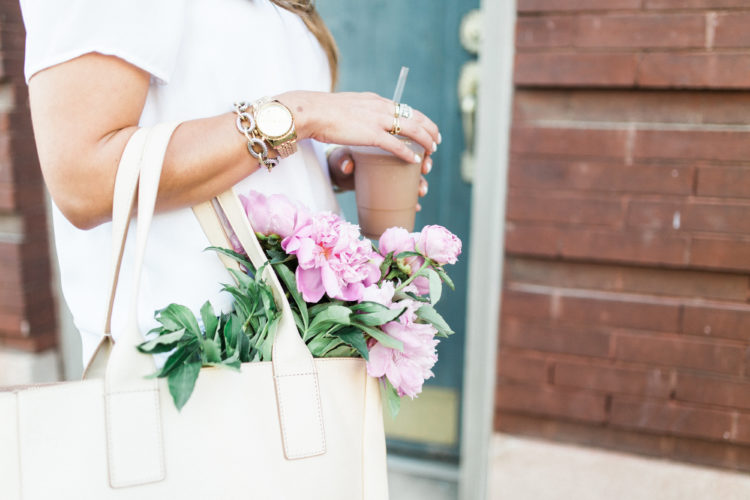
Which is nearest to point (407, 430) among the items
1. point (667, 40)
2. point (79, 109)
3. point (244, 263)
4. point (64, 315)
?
point (64, 315)

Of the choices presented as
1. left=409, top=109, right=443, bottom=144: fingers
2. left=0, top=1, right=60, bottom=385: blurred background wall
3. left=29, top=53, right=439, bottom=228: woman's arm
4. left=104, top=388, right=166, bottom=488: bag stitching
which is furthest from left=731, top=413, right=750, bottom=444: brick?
left=0, top=1, right=60, bottom=385: blurred background wall

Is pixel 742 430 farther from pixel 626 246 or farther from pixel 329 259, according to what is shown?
pixel 329 259

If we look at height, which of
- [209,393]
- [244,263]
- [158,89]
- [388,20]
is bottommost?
[209,393]

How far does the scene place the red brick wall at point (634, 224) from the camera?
6.03 ft

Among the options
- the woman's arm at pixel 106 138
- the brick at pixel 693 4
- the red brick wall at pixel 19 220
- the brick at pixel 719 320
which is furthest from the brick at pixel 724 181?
the red brick wall at pixel 19 220

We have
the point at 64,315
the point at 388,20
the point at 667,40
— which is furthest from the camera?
the point at 64,315

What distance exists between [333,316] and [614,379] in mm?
1486

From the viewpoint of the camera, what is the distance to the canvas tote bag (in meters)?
0.75

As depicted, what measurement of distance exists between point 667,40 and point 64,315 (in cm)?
257

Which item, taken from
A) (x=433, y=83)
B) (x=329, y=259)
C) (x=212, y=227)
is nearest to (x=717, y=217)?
(x=433, y=83)

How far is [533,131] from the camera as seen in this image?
1.99 metres

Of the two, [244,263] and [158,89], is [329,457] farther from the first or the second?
[158,89]

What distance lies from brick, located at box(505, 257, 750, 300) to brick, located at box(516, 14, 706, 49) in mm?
696

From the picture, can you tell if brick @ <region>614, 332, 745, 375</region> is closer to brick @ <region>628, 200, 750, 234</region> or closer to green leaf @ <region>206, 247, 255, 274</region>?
brick @ <region>628, 200, 750, 234</region>
